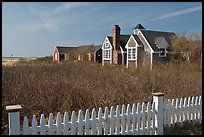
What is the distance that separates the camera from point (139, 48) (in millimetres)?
25844

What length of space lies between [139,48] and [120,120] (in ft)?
72.8

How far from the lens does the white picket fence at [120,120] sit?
135 inches

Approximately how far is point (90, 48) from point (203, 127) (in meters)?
37.6

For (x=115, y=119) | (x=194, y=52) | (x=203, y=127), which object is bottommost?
(x=203, y=127)

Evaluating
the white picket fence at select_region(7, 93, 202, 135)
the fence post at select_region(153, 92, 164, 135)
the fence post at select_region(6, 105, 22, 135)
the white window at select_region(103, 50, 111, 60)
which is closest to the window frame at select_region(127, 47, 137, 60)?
the white window at select_region(103, 50, 111, 60)

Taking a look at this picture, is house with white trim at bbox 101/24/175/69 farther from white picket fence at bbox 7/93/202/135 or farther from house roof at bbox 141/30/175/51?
white picket fence at bbox 7/93/202/135

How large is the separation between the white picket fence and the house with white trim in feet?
58.7

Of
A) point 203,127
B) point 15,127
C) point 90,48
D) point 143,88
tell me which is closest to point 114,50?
point 90,48

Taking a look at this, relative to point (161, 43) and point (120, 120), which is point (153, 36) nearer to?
point (161, 43)

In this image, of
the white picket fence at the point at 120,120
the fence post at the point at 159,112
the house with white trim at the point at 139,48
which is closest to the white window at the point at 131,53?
the house with white trim at the point at 139,48

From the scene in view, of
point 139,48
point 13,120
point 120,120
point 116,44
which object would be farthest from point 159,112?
point 116,44

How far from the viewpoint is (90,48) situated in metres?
42.0

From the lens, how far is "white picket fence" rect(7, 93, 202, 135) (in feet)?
11.3

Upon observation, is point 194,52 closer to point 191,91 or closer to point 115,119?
point 191,91
